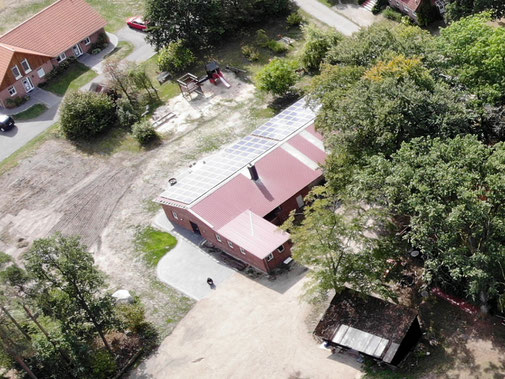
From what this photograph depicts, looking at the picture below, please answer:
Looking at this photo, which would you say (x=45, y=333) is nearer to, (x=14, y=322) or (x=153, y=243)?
(x=14, y=322)

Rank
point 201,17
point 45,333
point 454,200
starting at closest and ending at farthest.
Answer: point 454,200, point 45,333, point 201,17

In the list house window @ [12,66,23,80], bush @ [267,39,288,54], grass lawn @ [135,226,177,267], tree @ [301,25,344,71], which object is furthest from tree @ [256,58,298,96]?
house window @ [12,66,23,80]

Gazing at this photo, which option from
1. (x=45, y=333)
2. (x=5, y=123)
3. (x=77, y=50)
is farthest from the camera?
(x=77, y=50)

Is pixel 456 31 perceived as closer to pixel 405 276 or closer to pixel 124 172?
pixel 405 276

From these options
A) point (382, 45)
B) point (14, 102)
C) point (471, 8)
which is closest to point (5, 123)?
point (14, 102)

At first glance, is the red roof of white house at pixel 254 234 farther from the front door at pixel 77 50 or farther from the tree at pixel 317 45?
the front door at pixel 77 50

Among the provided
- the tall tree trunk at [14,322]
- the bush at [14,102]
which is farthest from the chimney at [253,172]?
the bush at [14,102]
